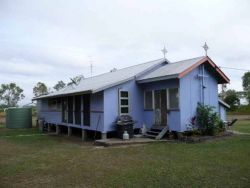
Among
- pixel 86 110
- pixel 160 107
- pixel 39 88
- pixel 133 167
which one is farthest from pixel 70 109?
pixel 39 88

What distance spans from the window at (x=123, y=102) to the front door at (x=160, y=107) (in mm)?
1403

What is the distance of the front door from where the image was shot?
14031 millimetres

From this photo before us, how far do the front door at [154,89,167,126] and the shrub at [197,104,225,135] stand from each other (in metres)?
1.56

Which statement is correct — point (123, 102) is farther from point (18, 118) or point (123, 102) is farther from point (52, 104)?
point (18, 118)

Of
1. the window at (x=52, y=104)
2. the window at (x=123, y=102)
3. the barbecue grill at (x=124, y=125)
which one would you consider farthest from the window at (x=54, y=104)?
the barbecue grill at (x=124, y=125)

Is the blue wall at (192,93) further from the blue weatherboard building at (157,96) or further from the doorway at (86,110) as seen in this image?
the doorway at (86,110)

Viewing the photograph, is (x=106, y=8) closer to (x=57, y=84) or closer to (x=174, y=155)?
(x=174, y=155)

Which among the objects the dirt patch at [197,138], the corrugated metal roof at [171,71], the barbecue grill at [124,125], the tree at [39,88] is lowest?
the dirt patch at [197,138]

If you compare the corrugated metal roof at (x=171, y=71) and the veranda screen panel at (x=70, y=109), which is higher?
the corrugated metal roof at (x=171, y=71)

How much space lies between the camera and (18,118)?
26266 millimetres

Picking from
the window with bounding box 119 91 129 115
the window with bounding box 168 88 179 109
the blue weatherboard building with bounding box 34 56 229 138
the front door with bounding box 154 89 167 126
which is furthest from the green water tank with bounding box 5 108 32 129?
the window with bounding box 168 88 179 109

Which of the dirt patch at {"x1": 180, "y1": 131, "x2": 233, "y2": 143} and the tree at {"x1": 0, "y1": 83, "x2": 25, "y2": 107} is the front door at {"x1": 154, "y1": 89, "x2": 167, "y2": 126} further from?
the tree at {"x1": 0, "y1": 83, "x2": 25, "y2": 107}

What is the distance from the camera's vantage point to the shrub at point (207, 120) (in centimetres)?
1328

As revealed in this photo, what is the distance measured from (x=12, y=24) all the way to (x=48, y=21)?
9.40 ft
